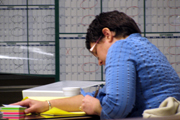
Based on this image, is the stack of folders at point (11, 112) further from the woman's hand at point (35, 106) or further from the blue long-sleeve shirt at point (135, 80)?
the blue long-sleeve shirt at point (135, 80)

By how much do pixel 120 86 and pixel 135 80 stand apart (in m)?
0.09

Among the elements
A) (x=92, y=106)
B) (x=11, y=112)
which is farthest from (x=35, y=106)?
(x=92, y=106)

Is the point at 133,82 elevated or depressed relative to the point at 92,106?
elevated

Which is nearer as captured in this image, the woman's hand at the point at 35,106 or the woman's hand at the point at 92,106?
the woman's hand at the point at 92,106

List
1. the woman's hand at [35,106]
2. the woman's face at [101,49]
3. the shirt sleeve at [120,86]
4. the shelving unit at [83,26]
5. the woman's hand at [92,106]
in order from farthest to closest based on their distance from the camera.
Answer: the shelving unit at [83,26], the woman's face at [101,49], the woman's hand at [35,106], the woman's hand at [92,106], the shirt sleeve at [120,86]

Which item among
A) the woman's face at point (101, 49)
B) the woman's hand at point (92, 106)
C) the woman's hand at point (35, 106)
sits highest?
the woman's face at point (101, 49)

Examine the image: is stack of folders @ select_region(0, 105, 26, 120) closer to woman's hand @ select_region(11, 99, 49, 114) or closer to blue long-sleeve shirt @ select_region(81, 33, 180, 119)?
woman's hand @ select_region(11, 99, 49, 114)

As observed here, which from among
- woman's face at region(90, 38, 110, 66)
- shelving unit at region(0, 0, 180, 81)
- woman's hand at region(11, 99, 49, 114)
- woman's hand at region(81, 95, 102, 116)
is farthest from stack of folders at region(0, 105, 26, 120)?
shelving unit at region(0, 0, 180, 81)

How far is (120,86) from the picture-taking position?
87 centimetres

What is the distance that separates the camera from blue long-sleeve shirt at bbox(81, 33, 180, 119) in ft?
2.89

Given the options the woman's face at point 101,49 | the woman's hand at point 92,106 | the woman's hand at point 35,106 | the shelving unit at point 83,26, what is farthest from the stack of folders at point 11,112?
the shelving unit at point 83,26

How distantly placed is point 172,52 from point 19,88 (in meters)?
2.17

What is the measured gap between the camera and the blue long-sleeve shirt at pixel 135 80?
88 centimetres

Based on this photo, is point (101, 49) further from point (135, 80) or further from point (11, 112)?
point (11, 112)
